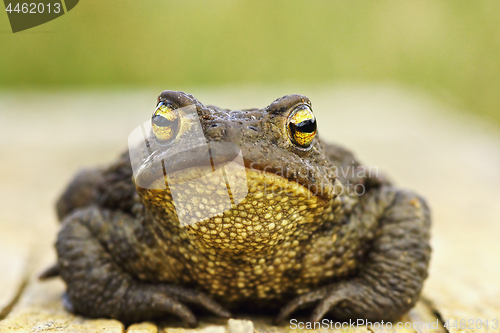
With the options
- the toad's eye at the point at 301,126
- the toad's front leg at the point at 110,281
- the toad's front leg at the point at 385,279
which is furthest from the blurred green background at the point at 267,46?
the toad's eye at the point at 301,126

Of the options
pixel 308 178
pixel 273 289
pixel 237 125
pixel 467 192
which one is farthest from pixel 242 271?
pixel 467 192

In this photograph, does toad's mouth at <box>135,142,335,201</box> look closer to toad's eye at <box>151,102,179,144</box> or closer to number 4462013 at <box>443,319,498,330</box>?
toad's eye at <box>151,102,179,144</box>

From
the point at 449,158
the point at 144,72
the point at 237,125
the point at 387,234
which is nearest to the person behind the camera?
the point at 237,125

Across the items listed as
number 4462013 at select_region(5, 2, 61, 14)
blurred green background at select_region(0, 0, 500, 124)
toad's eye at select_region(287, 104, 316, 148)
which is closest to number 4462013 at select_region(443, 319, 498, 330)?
toad's eye at select_region(287, 104, 316, 148)

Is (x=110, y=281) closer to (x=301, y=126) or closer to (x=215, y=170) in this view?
(x=215, y=170)

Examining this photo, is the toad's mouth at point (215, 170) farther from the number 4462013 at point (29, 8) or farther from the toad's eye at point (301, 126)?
the number 4462013 at point (29, 8)

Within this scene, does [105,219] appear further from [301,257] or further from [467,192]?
[467,192]
